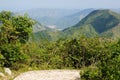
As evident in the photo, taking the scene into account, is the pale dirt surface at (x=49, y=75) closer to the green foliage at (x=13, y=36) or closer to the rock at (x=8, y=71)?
the rock at (x=8, y=71)

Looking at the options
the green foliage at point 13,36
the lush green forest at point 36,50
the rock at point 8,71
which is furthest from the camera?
the lush green forest at point 36,50

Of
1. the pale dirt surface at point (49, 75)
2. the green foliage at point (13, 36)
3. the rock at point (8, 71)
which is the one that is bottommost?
Answer: the pale dirt surface at point (49, 75)

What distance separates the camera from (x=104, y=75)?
52.3 feet

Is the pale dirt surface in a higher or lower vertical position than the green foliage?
lower

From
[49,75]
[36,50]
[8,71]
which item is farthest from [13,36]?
[49,75]

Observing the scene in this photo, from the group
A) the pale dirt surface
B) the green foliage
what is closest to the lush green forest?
the green foliage

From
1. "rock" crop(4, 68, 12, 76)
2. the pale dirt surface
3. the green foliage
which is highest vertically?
the green foliage

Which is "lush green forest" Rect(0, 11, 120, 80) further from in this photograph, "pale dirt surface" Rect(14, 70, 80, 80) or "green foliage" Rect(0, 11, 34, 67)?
"pale dirt surface" Rect(14, 70, 80, 80)

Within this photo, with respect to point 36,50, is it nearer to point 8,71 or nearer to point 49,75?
point 8,71

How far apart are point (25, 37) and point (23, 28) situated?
1.16 m

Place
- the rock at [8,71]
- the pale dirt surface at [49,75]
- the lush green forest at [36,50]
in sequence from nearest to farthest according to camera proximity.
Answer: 1. the pale dirt surface at [49,75]
2. the rock at [8,71]
3. the lush green forest at [36,50]

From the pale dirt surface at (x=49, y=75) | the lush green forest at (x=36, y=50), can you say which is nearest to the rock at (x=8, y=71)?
the lush green forest at (x=36, y=50)

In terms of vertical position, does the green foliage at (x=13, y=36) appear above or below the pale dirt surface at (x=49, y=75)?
above

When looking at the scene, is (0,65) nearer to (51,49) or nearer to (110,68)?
Answer: (51,49)
